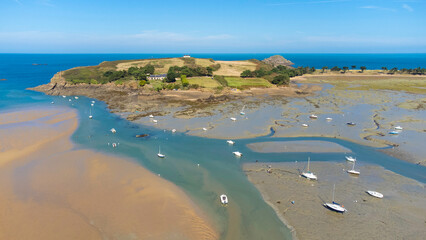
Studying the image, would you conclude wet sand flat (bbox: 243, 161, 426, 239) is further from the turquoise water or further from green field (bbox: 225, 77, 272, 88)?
green field (bbox: 225, 77, 272, 88)

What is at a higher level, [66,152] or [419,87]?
[419,87]

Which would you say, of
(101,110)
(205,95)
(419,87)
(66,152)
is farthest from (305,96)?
(66,152)

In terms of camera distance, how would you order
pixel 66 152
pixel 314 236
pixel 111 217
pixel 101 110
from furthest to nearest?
1. pixel 101 110
2. pixel 66 152
3. pixel 111 217
4. pixel 314 236

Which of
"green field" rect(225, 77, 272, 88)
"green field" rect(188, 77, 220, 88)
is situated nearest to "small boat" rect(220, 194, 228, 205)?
"green field" rect(188, 77, 220, 88)

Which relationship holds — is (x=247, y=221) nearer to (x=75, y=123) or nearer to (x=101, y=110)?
(x=75, y=123)

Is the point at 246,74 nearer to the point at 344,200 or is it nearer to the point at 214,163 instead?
the point at 214,163

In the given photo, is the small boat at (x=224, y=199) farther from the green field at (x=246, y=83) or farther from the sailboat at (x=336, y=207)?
the green field at (x=246, y=83)
